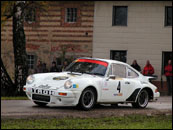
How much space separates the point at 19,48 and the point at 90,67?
35.1ft

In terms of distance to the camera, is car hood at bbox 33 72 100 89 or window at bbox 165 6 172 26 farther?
window at bbox 165 6 172 26

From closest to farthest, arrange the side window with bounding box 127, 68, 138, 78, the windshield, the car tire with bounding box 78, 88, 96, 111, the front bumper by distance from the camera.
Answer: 1. the front bumper
2. the car tire with bounding box 78, 88, 96, 111
3. the windshield
4. the side window with bounding box 127, 68, 138, 78

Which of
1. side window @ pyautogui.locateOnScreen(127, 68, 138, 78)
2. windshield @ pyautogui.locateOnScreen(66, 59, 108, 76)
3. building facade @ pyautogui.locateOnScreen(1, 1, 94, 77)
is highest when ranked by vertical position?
building facade @ pyautogui.locateOnScreen(1, 1, 94, 77)

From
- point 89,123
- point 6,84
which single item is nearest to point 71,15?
point 6,84

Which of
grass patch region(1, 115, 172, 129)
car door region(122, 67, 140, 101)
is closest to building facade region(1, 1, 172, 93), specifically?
car door region(122, 67, 140, 101)

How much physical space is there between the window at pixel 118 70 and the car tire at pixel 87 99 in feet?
4.05

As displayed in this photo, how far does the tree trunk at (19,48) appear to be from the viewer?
84.6 ft

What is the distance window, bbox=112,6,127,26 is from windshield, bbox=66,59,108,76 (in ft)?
69.5

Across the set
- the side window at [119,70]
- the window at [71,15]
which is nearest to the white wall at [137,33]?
the window at [71,15]

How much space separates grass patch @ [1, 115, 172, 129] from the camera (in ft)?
36.6

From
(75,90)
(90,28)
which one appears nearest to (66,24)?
(90,28)

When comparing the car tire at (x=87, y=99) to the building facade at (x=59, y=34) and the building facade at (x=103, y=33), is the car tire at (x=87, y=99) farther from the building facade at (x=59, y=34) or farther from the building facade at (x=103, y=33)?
the building facade at (x=59, y=34)

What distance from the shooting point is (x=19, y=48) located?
26.0 meters

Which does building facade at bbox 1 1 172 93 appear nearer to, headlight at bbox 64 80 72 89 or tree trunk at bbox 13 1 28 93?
tree trunk at bbox 13 1 28 93
